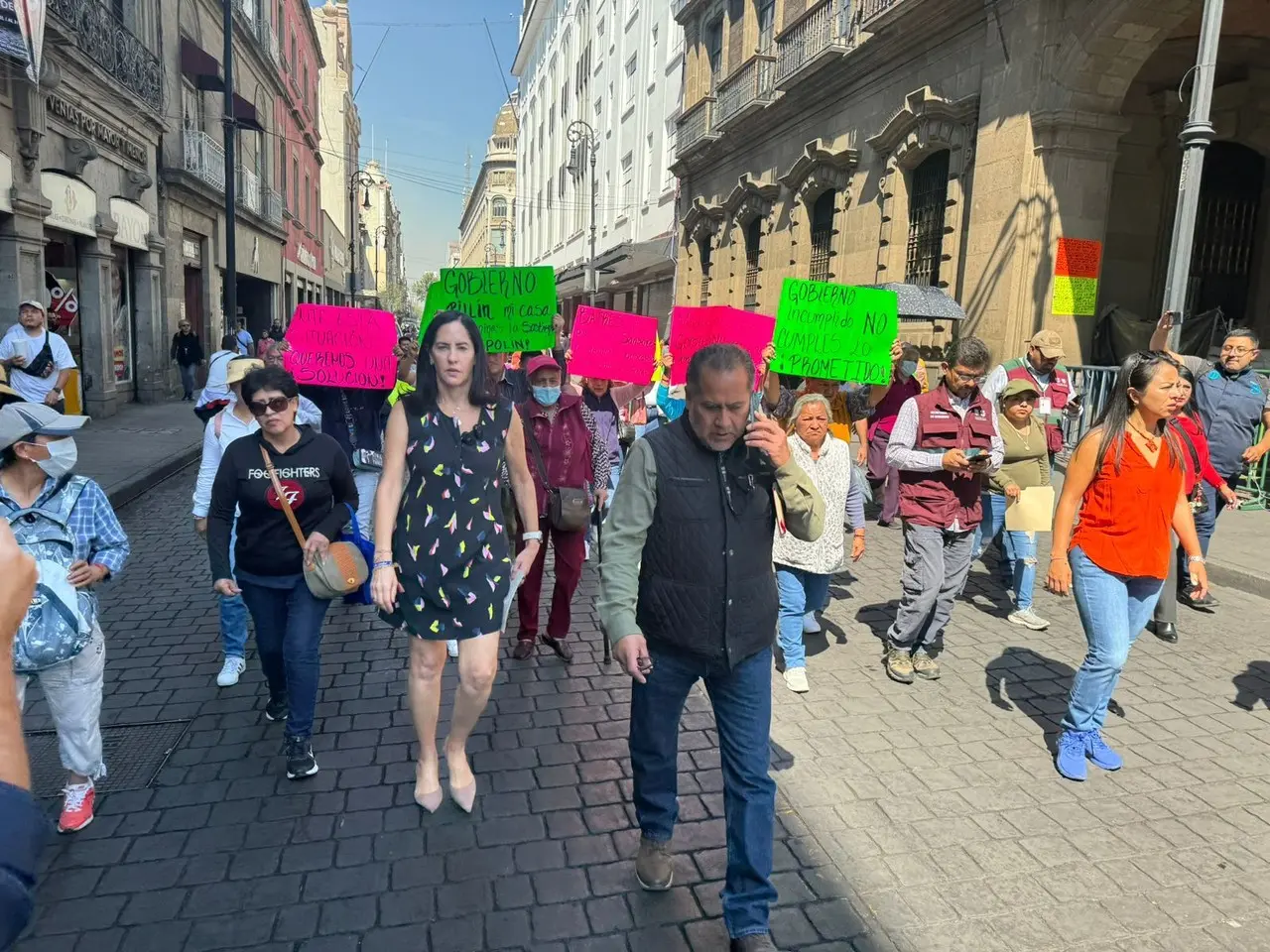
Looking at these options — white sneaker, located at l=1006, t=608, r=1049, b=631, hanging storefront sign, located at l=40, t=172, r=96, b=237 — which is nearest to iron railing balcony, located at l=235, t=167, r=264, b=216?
hanging storefront sign, located at l=40, t=172, r=96, b=237

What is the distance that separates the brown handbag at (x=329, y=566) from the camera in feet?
12.0

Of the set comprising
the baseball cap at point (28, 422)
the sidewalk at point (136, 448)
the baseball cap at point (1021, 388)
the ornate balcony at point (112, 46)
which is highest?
the ornate balcony at point (112, 46)

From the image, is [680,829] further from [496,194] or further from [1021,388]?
[496,194]

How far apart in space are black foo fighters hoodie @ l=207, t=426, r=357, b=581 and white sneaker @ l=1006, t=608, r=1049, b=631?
4.61m

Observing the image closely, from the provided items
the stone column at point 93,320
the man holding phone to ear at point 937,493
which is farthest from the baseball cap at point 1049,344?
the stone column at point 93,320

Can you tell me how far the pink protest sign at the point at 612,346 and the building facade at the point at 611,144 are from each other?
22.6 metres

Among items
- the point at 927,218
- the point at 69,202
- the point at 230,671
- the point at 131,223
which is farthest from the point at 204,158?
the point at 230,671

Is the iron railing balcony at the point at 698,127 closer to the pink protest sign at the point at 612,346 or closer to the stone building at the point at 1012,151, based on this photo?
the stone building at the point at 1012,151

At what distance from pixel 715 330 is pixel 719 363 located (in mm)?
3706

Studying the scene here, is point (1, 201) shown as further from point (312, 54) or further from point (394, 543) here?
point (312, 54)

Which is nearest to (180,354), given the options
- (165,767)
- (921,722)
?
(165,767)

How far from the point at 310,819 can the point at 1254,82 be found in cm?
1607

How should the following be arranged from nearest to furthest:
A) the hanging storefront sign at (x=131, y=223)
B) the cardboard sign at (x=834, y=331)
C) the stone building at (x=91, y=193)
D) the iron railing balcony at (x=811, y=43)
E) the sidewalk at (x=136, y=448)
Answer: the cardboard sign at (x=834, y=331), the sidewalk at (x=136, y=448), the stone building at (x=91, y=193), the hanging storefront sign at (x=131, y=223), the iron railing balcony at (x=811, y=43)

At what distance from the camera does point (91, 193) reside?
14.7 m
